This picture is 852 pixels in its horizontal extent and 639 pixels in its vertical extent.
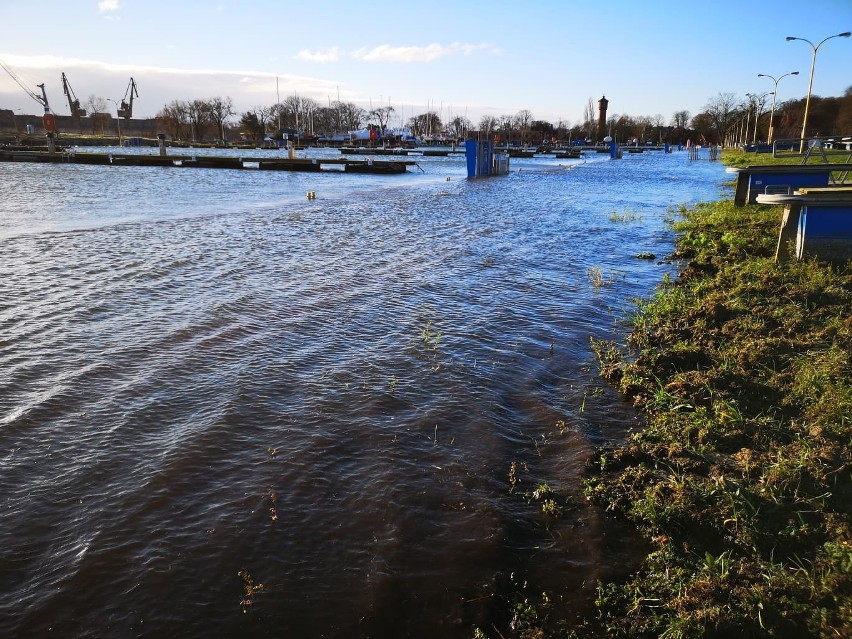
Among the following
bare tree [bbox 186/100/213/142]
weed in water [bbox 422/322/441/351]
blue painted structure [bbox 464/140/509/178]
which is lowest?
weed in water [bbox 422/322/441/351]

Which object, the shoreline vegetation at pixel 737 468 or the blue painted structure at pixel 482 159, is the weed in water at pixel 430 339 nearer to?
the shoreline vegetation at pixel 737 468

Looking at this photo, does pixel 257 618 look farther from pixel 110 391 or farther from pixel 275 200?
pixel 275 200

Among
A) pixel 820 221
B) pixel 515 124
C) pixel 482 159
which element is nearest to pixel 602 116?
pixel 515 124

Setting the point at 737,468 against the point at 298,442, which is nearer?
the point at 737,468

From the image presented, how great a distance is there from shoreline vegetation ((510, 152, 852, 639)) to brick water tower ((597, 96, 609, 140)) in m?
188

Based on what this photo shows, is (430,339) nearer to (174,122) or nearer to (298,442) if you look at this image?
(298,442)

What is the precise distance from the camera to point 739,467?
462 cm

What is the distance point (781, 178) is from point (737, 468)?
15.3 metres

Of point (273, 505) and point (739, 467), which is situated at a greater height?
point (739, 467)

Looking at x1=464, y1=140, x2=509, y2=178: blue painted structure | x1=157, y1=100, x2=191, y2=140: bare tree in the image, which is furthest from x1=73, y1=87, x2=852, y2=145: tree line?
x1=464, y1=140, x2=509, y2=178: blue painted structure

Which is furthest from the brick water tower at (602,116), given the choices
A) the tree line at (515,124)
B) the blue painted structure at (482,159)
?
the blue painted structure at (482,159)

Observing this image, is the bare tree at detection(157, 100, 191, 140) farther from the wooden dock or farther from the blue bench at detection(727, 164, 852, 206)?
the blue bench at detection(727, 164, 852, 206)

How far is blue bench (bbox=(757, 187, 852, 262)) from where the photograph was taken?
909 cm

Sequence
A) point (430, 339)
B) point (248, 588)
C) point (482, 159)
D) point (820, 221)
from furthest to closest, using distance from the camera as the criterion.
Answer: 1. point (482, 159)
2. point (820, 221)
3. point (430, 339)
4. point (248, 588)
